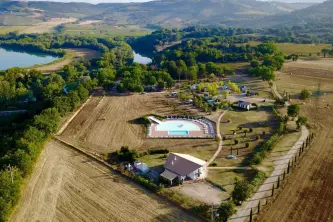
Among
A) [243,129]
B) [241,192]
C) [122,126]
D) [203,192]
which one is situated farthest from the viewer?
[122,126]

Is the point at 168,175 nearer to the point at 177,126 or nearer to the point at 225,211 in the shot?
the point at 225,211

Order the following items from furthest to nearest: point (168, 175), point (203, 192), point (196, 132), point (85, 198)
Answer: point (196, 132), point (168, 175), point (203, 192), point (85, 198)

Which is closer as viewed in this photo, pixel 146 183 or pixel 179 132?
pixel 146 183

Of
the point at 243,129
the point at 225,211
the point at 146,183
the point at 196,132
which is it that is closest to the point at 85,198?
the point at 146,183

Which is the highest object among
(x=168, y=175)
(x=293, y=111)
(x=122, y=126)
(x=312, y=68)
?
(x=312, y=68)

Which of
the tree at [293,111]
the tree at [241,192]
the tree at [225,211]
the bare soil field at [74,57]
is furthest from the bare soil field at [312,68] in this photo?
the bare soil field at [74,57]

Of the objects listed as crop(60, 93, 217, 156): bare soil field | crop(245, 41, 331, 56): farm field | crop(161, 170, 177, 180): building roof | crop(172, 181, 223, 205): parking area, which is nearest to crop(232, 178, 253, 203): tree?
crop(172, 181, 223, 205): parking area

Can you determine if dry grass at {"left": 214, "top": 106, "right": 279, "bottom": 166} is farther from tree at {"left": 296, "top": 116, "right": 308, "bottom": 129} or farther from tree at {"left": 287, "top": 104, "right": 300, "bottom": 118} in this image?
tree at {"left": 296, "top": 116, "right": 308, "bottom": 129}
